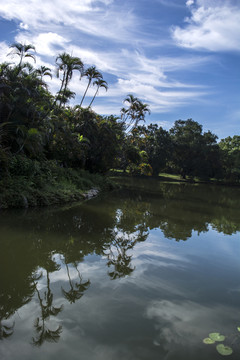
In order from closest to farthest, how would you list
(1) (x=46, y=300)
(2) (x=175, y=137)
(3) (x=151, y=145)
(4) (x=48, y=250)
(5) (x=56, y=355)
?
(5) (x=56, y=355) → (1) (x=46, y=300) → (4) (x=48, y=250) → (3) (x=151, y=145) → (2) (x=175, y=137)

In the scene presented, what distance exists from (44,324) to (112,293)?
4.32 ft

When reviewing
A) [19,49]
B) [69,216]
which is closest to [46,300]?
[69,216]

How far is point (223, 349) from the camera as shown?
323 centimetres

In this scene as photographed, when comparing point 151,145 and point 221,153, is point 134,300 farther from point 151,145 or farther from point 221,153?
point 221,153

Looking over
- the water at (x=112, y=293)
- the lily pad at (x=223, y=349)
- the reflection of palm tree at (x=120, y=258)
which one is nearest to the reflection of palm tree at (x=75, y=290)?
the water at (x=112, y=293)

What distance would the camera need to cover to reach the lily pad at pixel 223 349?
3160 millimetres

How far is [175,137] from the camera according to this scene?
60.6m

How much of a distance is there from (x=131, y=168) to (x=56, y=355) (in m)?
33.5

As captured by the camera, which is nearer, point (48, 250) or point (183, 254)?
point (48, 250)

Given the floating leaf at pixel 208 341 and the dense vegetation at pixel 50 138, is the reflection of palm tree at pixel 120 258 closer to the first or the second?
the floating leaf at pixel 208 341

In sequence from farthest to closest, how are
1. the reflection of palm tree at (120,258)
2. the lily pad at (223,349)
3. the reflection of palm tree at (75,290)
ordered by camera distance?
the reflection of palm tree at (120,258)
the reflection of palm tree at (75,290)
the lily pad at (223,349)

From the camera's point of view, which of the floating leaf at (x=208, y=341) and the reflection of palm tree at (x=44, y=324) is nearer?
the reflection of palm tree at (x=44, y=324)

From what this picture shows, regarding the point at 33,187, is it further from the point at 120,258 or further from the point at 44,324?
the point at 44,324

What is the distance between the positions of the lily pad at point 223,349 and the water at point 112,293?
50 millimetres
